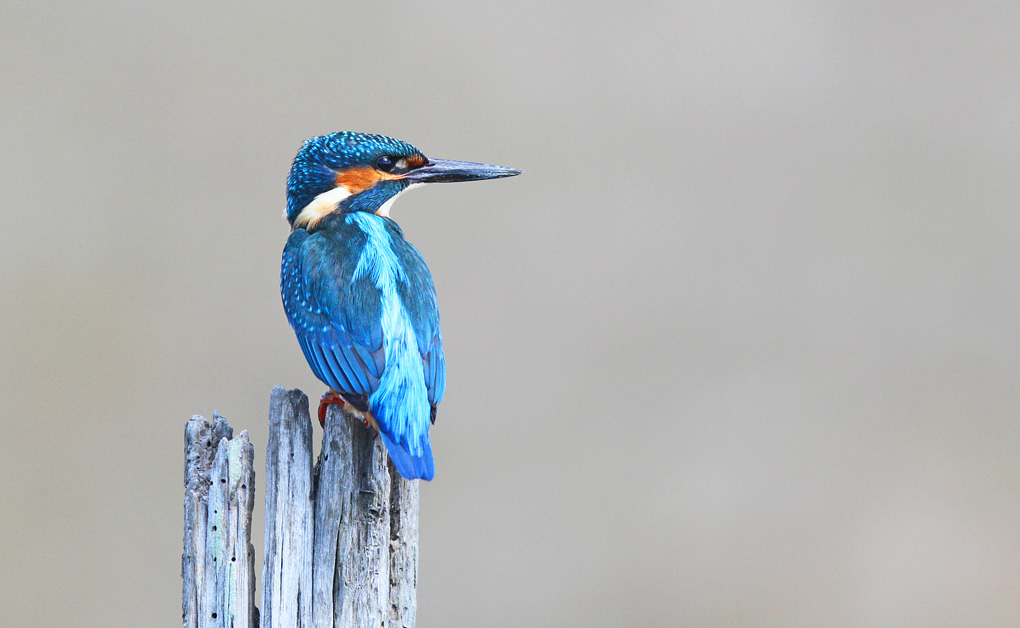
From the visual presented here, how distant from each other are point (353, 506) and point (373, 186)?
73cm

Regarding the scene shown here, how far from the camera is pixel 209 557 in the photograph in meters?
1.36

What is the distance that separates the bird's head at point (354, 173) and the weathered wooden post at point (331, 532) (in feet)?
1.83

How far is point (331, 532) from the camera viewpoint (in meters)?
1.37

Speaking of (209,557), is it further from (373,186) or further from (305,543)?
(373,186)

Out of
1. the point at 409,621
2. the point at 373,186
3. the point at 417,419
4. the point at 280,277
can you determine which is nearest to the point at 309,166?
the point at 373,186

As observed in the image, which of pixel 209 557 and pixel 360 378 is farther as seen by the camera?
pixel 360 378

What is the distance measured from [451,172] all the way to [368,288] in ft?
1.24

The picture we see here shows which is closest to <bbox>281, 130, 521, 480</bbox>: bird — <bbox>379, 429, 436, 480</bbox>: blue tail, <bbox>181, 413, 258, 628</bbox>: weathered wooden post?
<bbox>379, 429, 436, 480</bbox>: blue tail

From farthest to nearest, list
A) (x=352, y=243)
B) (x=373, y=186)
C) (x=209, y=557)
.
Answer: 1. (x=373, y=186)
2. (x=352, y=243)
3. (x=209, y=557)

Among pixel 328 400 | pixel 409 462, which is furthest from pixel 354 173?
pixel 409 462

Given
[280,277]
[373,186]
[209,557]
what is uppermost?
[373,186]

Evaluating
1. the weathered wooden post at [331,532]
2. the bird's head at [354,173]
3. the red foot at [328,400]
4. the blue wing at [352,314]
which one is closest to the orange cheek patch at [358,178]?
the bird's head at [354,173]

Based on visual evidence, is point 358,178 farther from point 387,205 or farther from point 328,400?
point 328,400

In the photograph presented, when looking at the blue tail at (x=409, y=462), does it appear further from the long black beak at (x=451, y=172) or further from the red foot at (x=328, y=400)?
the long black beak at (x=451, y=172)
